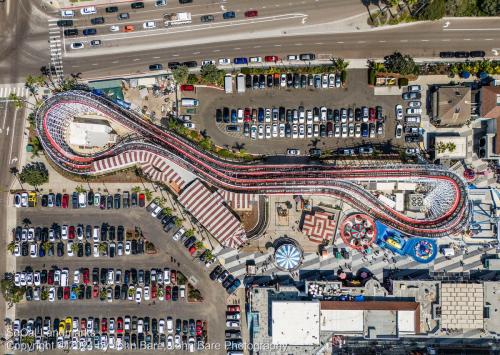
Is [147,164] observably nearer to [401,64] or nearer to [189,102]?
[189,102]

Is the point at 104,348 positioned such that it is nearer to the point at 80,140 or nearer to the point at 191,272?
the point at 191,272

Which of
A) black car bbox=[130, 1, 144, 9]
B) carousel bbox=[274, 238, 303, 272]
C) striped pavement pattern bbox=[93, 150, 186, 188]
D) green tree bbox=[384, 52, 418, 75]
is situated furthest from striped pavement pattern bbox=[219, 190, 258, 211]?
black car bbox=[130, 1, 144, 9]

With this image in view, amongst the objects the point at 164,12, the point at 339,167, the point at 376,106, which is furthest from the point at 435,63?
the point at 164,12

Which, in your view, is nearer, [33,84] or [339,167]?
[339,167]

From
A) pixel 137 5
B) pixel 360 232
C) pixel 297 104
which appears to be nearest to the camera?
pixel 360 232

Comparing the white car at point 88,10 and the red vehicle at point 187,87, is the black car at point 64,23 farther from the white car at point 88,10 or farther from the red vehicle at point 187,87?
the red vehicle at point 187,87

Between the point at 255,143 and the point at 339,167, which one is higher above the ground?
the point at 255,143

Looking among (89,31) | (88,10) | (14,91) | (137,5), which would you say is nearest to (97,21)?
(89,31)
